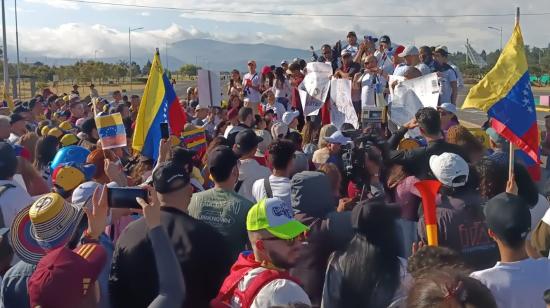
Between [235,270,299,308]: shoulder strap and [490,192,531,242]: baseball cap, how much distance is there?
4.05 feet

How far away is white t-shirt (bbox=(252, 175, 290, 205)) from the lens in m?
4.81

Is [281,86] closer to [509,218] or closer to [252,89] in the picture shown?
[252,89]

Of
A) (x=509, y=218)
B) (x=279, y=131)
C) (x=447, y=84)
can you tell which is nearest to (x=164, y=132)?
(x=279, y=131)

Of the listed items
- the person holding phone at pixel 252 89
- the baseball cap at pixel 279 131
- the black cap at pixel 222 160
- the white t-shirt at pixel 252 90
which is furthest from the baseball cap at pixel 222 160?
the white t-shirt at pixel 252 90

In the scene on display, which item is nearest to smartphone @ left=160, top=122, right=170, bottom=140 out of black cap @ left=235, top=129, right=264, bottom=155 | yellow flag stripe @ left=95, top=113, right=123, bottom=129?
black cap @ left=235, top=129, right=264, bottom=155

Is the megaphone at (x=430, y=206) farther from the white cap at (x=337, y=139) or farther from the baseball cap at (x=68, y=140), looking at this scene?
the baseball cap at (x=68, y=140)

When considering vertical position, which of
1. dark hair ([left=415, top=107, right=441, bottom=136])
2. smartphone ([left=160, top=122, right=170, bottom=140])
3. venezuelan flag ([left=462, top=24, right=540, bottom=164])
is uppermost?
venezuelan flag ([left=462, top=24, right=540, bottom=164])

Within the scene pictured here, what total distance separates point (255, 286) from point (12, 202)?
9.15 feet

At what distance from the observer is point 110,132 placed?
6340mm

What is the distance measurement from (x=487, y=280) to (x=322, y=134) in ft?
12.4

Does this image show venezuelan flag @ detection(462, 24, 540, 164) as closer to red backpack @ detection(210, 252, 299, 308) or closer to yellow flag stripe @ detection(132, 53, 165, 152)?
red backpack @ detection(210, 252, 299, 308)

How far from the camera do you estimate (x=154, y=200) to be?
3.11m

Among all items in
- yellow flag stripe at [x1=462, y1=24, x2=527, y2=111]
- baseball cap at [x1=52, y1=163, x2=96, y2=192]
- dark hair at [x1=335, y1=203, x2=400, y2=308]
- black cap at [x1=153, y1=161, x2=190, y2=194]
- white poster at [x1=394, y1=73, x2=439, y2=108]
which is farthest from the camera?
white poster at [x1=394, y1=73, x2=439, y2=108]

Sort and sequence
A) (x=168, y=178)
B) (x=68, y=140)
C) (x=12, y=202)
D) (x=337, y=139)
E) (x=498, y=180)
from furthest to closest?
(x=68, y=140), (x=337, y=139), (x=12, y=202), (x=498, y=180), (x=168, y=178)
